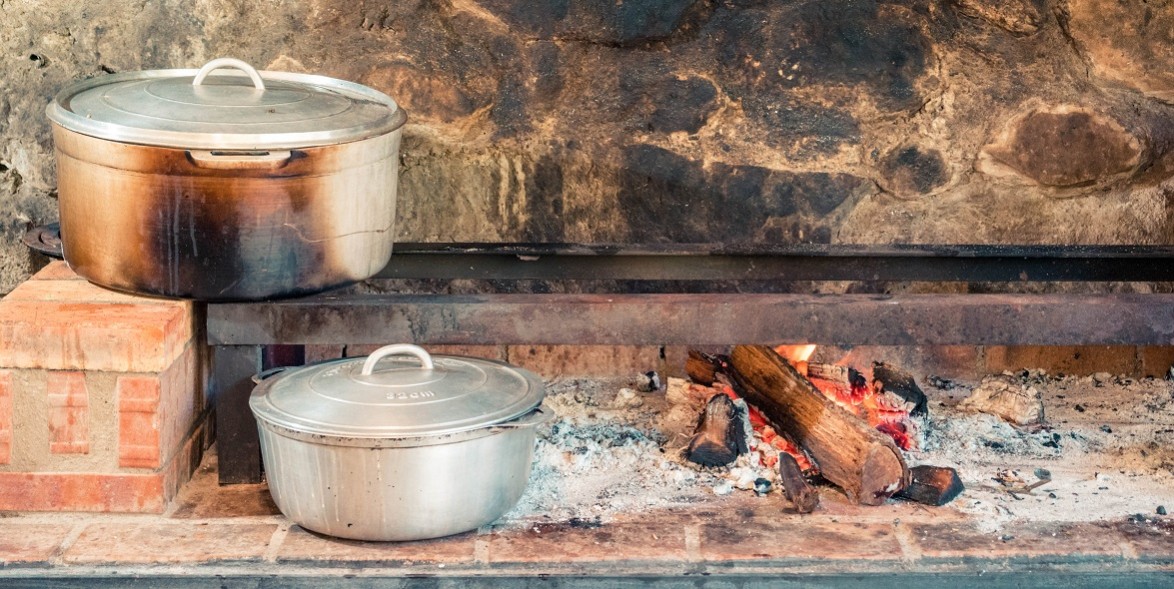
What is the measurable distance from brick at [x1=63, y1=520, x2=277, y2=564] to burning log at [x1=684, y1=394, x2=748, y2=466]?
1035mm

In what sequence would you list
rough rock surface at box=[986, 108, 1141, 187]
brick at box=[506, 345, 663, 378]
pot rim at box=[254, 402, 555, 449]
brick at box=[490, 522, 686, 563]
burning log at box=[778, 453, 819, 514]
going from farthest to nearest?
brick at box=[506, 345, 663, 378] → rough rock surface at box=[986, 108, 1141, 187] → burning log at box=[778, 453, 819, 514] → brick at box=[490, 522, 686, 563] → pot rim at box=[254, 402, 555, 449]

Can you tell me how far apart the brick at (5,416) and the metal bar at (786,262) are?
0.99m

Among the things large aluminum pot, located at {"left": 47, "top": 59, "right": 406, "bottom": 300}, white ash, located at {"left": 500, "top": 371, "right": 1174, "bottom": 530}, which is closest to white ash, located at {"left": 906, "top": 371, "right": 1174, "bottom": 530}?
white ash, located at {"left": 500, "top": 371, "right": 1174, "bottom": 530}

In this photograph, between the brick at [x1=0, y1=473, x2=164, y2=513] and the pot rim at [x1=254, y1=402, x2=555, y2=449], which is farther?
the brick at [x1=0, y1=473, x2=164, y2=513]

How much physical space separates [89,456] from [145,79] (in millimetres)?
962

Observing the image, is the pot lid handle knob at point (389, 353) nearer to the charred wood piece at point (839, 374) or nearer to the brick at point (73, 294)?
the brick at point (73, 294)

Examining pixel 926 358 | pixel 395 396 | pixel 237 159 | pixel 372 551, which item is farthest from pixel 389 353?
pixel 926 358

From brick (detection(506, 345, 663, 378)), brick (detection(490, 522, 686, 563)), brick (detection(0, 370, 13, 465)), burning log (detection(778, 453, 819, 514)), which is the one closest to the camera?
brick (detection(490, 522, 686, 563))

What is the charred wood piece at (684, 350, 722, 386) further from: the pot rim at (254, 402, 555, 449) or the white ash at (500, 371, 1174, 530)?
the pot rim at (254, 402, 555, 449)

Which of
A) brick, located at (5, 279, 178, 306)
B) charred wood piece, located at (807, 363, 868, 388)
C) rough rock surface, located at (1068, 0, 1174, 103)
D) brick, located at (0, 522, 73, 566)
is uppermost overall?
rough rock surface, located at (1068, 0, 1174, 103)

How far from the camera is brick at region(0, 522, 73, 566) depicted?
2.65 meters

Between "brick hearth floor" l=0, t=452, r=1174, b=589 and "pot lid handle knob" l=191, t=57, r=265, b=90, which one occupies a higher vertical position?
"pot lid handle knob" l=191, t=57, r=265, b=90

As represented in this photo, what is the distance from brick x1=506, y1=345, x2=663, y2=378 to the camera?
12.9 ft

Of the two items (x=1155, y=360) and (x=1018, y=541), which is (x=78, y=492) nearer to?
(x=1018, y=541)
